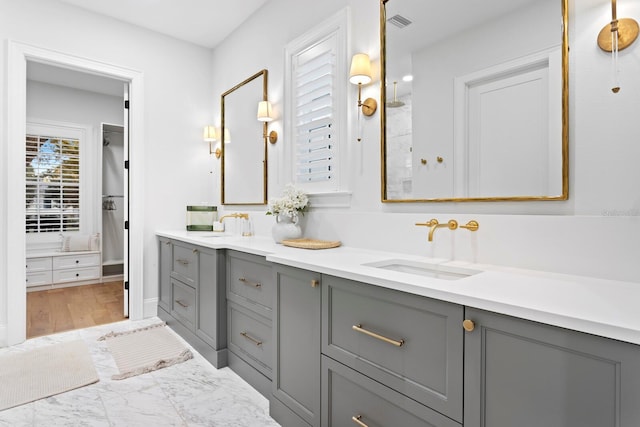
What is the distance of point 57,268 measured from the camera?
4.62m

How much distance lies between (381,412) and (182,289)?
2164 mm

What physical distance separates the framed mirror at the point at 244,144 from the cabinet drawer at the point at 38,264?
2832 millimetres

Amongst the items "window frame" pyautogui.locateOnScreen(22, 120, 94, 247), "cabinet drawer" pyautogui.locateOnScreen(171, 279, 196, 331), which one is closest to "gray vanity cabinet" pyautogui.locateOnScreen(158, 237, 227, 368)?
"cabinet drawer" pyautogui.locateOnScreen(171, 279, 196, 331)

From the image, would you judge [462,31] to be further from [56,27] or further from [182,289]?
[56,27]

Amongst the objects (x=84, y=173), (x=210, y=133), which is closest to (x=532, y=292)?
(x=210, y=133)

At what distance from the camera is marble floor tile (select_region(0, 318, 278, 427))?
5.93 ft

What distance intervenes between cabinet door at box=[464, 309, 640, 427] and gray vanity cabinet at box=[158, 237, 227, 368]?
1781 mm

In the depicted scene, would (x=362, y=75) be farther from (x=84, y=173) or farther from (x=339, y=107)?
(x=84, y=173)


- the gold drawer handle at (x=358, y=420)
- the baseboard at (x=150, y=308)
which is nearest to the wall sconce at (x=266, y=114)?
the baseboard at (x=150, y=308)

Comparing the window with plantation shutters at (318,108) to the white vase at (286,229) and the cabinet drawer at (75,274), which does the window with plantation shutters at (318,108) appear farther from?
the cabinet drawer at (75,274)

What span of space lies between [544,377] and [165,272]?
318cm

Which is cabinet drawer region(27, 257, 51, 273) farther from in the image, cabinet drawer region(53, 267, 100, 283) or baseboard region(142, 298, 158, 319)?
baseboard region(142, 298, 158, 319)

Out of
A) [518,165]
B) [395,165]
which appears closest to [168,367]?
[395,165]

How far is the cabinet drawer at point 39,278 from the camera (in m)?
4.44
